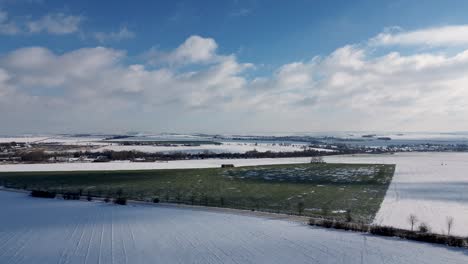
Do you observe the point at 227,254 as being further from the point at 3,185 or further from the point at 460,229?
the point at 3,185

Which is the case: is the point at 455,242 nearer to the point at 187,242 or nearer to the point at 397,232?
the point at 397,232

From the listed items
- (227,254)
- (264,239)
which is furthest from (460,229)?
(227,254)

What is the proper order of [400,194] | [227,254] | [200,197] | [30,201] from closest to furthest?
[227,254], [30,201], [200,197], [400,194]

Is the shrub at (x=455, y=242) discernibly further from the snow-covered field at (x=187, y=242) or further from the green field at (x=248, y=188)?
the green field at (x=248, y=188)

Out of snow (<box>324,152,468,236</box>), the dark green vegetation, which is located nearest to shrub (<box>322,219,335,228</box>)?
the dark green vegetation

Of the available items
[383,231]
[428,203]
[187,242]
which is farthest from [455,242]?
[428,203]
